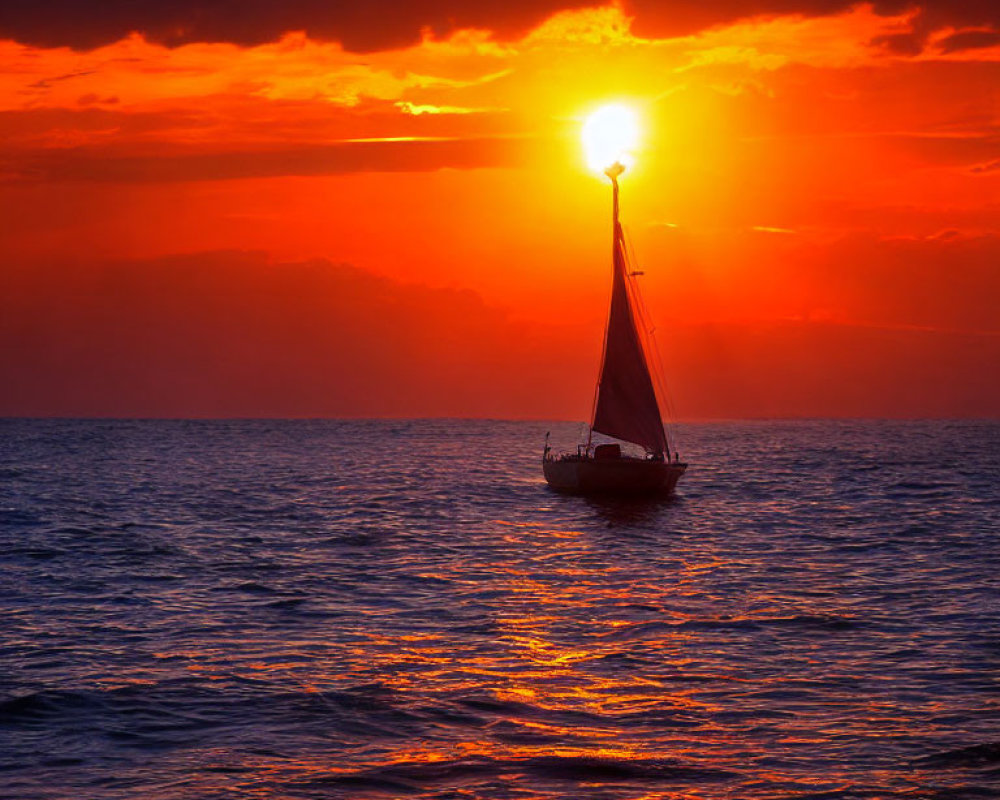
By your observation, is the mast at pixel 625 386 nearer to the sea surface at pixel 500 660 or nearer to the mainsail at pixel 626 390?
the mainsail at pixel 626 390

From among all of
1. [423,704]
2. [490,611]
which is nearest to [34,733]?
[423,704]

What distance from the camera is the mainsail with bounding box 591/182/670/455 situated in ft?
212

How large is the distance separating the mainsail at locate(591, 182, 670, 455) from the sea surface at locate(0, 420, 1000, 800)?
914 cm

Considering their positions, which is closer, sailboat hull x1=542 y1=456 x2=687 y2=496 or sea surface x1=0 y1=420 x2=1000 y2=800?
sea surface x1=0 y1=420 x2=1000 y2=800

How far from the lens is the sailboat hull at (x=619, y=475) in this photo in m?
61.9

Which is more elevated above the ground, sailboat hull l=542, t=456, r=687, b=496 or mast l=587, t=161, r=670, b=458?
mast l=587, t=161, r=670, b=458

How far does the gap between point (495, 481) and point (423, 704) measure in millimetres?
72122

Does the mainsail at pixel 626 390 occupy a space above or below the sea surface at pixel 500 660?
above

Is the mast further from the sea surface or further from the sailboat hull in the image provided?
the sea surface

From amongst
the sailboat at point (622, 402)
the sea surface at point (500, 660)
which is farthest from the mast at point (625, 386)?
the sea surface at point (500, 660)

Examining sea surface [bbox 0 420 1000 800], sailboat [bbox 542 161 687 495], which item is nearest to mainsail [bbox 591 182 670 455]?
sailboat [bbox 542 161 687 495]

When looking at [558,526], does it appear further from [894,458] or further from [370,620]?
[894,458]

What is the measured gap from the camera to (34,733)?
19.2 metres

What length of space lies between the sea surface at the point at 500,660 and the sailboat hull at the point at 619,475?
18.5 ft
